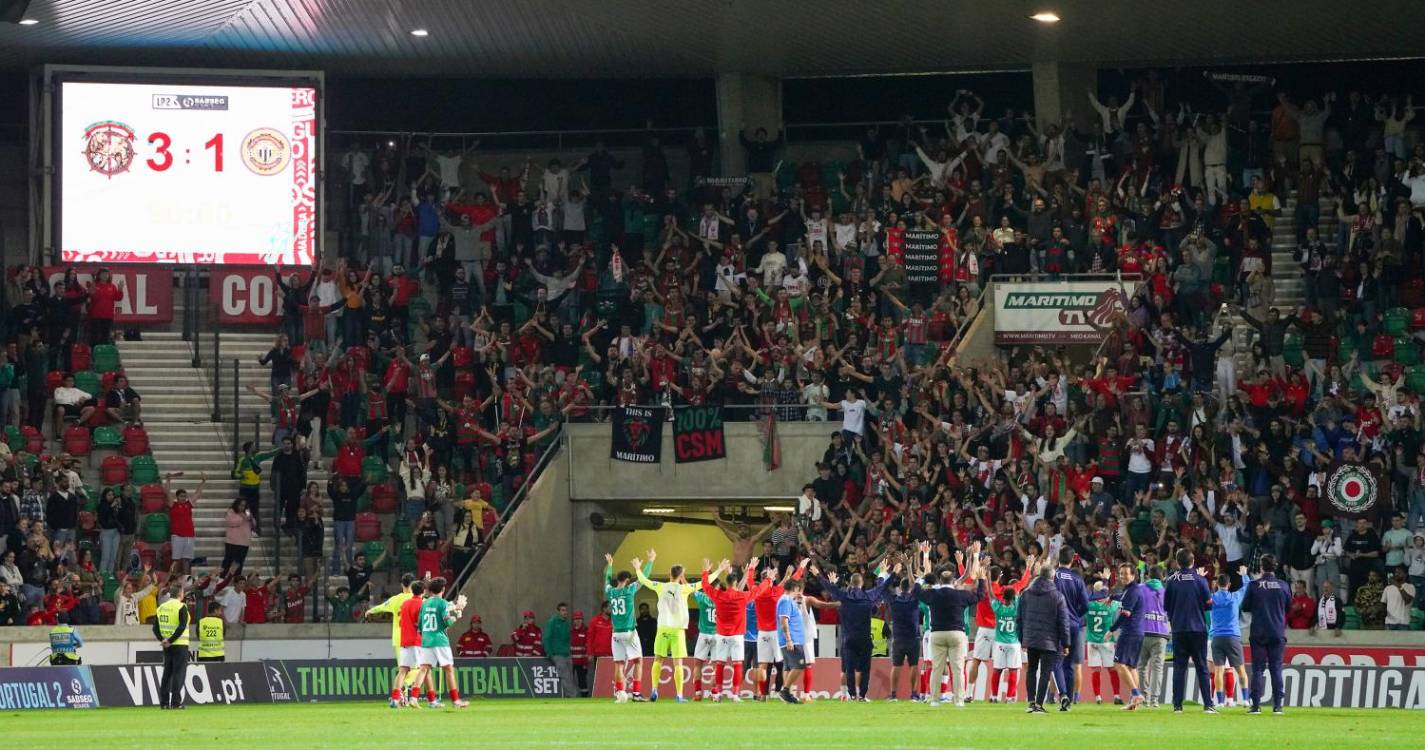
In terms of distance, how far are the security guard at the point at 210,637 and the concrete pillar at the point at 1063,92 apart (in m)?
18.0

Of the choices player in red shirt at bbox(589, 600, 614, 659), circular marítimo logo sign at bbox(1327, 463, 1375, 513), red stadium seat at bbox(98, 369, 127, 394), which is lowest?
player in red shirt at bbox(589, 600, 614, 659)

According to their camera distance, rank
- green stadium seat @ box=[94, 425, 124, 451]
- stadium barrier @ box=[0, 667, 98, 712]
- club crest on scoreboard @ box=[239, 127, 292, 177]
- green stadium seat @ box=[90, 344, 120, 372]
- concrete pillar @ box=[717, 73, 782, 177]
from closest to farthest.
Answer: stadium barrier @ box=[0, 667, 98, 712] < green stadium seat @ box=[94, 425, 124, 451] < club crest on scoreboard @ box=[239, 127, 292, 177] < green stadium seat @ box=[90, 344, 120, 372] < concrete pillar @ box=[717, 73, 782, 177]

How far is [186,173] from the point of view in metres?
38.9

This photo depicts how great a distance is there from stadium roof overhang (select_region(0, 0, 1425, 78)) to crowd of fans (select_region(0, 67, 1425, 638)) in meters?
1.19

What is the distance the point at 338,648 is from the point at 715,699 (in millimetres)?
7071

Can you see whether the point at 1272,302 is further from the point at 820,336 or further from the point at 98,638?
the point at 98,638

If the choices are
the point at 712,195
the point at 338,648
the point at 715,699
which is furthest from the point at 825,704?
the point at 712,195

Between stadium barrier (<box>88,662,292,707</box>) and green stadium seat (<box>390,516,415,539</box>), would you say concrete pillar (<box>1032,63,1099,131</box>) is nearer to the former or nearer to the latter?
green stadium seat (<box>390,516,415,539</box>)

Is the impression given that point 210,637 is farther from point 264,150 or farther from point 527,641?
point 264,150

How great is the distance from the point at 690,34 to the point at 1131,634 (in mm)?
17661

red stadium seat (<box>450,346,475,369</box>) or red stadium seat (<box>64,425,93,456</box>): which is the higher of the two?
red stadium seat (<box>450,346,475,369</box>)

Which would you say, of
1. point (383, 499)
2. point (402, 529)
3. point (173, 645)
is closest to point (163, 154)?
point (383, 499)

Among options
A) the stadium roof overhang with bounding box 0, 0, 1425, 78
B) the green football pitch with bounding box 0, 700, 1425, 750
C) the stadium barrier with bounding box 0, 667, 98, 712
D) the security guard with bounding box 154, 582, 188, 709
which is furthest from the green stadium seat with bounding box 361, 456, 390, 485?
the green football pitch with bounding box 0, 700, 1425, 750

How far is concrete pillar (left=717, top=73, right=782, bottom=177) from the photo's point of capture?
43.5m
